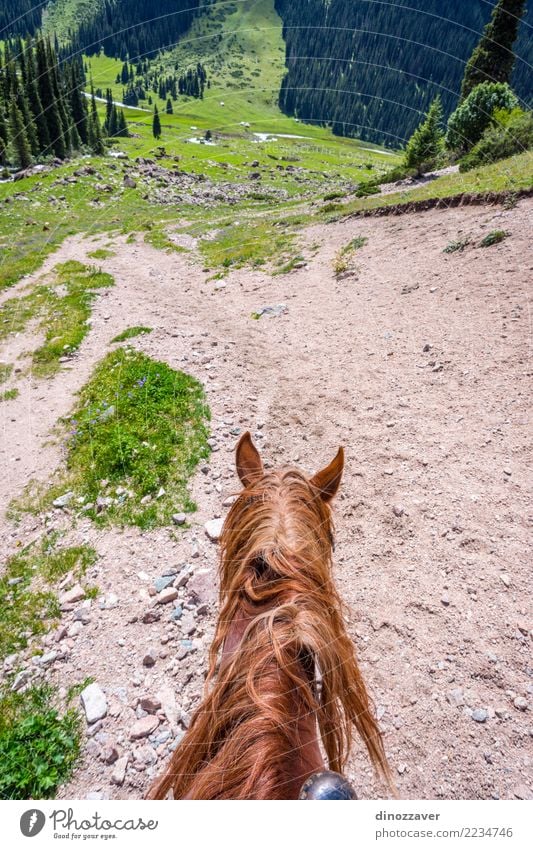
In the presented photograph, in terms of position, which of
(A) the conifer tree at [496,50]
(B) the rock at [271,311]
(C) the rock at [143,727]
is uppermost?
(A) the conifer tree at [496,50]

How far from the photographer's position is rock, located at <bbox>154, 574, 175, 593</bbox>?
461cm

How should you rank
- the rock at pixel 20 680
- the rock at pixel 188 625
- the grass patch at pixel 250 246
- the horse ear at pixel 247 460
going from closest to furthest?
the horse ear at pixel 247 460, the rock at pixel 20 680, the rock at pixel 188 625, the grass patch at pixel 250 246

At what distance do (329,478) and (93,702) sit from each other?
327 cm

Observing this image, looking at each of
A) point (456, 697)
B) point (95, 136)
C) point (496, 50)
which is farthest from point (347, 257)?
point (95, 136)

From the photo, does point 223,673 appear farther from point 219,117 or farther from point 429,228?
point 219,117

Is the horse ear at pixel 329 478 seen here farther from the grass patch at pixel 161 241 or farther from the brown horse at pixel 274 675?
the grass patch at pixel 161 241

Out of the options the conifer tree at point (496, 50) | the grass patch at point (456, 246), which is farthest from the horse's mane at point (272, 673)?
the conifer tree at point (496, 50)

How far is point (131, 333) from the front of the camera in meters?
10.9

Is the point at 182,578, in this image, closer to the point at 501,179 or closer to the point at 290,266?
the point at 290,266

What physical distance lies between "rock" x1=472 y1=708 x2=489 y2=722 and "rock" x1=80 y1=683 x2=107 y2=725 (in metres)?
3.34

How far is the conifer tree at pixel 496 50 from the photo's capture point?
28172 millimetres

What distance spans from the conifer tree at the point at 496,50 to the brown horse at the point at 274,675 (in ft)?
133

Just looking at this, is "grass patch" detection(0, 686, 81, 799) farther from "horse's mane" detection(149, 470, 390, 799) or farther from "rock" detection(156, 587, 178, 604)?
"horse's mane" detection(149, 470, 390, 799)

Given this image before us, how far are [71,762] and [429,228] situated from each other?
1712 cm
